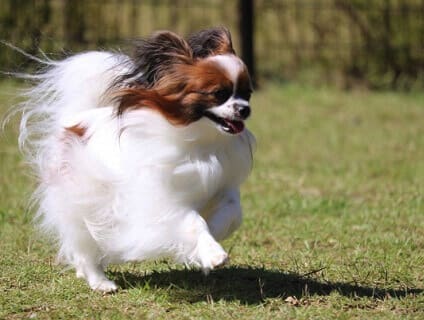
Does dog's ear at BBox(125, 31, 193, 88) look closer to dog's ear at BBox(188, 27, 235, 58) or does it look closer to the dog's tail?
dog's ear at BBox(188, 27, 235, 58)

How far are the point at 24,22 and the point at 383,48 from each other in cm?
519

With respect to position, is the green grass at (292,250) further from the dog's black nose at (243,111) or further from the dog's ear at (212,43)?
the dog's ear at (212,43)

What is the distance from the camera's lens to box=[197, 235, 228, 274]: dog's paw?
4.12 meters

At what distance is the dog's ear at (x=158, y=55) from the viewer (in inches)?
171

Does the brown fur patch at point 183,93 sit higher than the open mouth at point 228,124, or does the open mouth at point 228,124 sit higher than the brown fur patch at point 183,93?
the brown fur patch at point 183,93

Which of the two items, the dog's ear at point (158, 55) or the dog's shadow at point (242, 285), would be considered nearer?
the dog's ear at point (158, 55)

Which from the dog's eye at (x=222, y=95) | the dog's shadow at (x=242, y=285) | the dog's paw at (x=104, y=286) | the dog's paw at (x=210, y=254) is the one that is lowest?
the dog's shadow at (x=242, y=285)

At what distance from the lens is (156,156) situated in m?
4.36

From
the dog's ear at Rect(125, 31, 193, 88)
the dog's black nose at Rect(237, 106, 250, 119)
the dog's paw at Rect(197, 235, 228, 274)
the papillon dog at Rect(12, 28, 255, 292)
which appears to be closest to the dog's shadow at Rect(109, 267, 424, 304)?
the papillon dog at Rect(12, 28, 255, 292)

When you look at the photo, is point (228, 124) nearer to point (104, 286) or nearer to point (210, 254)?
point (210, 254)

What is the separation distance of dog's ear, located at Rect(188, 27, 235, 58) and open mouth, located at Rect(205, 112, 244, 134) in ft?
1.11

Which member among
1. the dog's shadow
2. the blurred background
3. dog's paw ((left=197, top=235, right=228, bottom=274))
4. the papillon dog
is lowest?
the blurred background

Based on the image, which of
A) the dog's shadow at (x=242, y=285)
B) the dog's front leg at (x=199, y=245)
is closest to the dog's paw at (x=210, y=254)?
the dog's front leg at (x=199, y=245)

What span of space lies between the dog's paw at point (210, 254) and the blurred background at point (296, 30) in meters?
8.70
